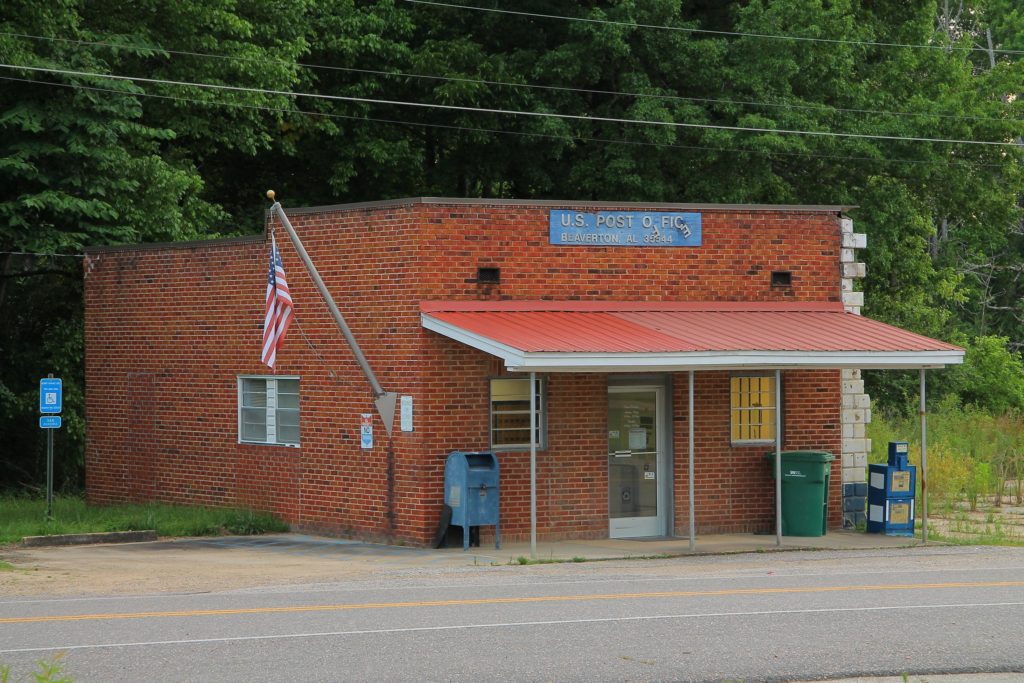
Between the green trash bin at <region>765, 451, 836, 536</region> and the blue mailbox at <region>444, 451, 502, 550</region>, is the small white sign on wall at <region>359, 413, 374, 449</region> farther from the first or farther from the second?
the green trash bin at <region>765, 451, 836, 536</region>

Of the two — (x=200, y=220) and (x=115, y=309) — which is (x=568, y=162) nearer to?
(x=200, y=220)

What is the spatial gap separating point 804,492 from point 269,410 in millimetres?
7736

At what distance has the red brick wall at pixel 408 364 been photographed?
19359 millimetres

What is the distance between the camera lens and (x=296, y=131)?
36344 mm

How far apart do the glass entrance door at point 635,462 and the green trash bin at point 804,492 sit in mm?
1729

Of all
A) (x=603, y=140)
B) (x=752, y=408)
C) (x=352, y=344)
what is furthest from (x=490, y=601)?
(x=603, y=140)

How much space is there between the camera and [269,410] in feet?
70.8

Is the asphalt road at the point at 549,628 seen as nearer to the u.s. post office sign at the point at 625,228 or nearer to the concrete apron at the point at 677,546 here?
the concrete apron at the point at 677,546

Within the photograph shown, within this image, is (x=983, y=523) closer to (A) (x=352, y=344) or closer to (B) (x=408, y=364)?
(B) (x=408, y=364)

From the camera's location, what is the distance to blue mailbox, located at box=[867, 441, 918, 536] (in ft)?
68.5

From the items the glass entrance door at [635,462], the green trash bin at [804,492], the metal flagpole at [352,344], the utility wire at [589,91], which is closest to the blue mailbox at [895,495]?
the green trash bin at [804,492]

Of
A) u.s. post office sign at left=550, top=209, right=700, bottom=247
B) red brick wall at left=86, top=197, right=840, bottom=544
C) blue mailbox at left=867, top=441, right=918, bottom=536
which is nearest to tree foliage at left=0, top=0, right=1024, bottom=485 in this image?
red brick wall at left=86, top=197, right=840, bottom=544

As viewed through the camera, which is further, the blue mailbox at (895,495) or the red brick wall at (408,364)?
the blue mailbox at (895,495)

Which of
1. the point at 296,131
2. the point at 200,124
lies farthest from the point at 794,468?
the point at 296,131
